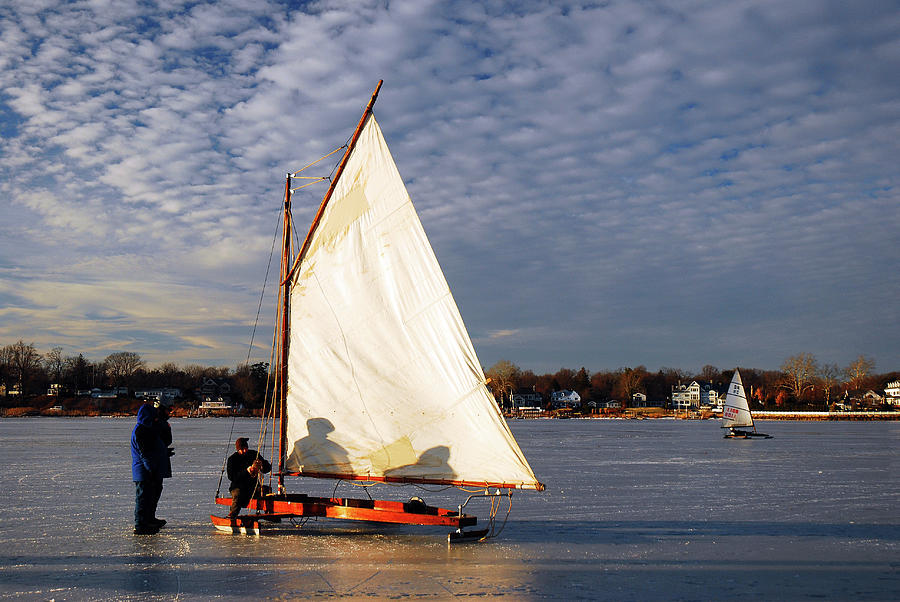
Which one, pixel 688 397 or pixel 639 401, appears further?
pixel 639 401

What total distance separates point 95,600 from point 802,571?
833 cm

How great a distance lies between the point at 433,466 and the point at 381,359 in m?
1.80

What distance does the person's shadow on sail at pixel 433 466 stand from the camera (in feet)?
36.0

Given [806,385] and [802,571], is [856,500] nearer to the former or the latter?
[802,571]

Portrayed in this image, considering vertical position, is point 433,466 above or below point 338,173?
below

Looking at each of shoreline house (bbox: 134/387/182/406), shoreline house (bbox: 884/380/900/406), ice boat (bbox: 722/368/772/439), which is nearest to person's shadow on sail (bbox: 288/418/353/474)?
ice boat (bbox: 722/368/772/439)

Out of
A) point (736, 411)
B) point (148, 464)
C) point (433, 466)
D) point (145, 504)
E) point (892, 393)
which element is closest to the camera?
point (433, 466)

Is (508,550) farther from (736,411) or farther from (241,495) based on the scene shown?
(736,411)

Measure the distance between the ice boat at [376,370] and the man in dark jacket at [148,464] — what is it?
3.56ft

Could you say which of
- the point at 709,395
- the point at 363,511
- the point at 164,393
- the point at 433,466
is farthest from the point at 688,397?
the point at 363,511

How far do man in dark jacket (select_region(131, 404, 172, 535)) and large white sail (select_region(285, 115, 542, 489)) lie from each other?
6.50ft

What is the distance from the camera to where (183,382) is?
18638cm

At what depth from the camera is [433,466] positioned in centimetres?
1109

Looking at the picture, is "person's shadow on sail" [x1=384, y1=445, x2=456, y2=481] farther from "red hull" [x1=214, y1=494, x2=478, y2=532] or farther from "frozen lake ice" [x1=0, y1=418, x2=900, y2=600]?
"frozen lake ice" [x1=0, y1=418, x2=900, y2=600]
